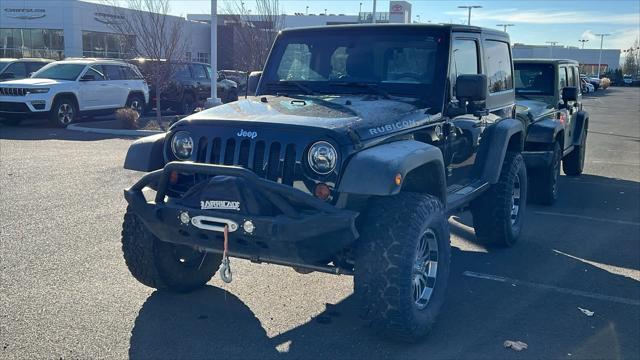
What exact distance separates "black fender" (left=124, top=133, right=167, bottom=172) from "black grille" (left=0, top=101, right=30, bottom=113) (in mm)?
12929

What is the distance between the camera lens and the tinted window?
19.2 metres

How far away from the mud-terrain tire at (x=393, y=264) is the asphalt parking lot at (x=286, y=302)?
21 centimetres

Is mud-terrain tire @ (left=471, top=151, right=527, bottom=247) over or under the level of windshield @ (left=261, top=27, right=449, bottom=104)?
under

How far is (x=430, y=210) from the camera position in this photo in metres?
4.23

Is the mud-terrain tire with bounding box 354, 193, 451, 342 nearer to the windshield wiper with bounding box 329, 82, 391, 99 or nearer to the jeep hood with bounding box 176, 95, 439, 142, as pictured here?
the jeep hood with bounding box 176, 95, 439, 142

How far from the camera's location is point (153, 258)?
184 inches

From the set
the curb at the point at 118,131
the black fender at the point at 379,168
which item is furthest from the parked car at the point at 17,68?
the black fender at the point at 379,168

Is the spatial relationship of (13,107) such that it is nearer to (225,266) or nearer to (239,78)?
(239,78)

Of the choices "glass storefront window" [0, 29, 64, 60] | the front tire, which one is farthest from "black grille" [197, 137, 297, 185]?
"glass storefront window" [0, 29, 64, 60]

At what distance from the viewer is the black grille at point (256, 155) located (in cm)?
406

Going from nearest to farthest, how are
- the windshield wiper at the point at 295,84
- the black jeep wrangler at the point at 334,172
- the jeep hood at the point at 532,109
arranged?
1. the black jeep wrangler at the point at 334,172
2. the windshield wiper at the point at 295,84
3. the jeep hood at the point at 532,109

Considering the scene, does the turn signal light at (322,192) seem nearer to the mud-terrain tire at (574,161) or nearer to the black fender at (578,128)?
the black fender at (578,128)

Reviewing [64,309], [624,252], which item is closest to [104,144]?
[64,309]

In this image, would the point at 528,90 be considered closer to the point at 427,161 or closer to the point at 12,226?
the point at 427,161
